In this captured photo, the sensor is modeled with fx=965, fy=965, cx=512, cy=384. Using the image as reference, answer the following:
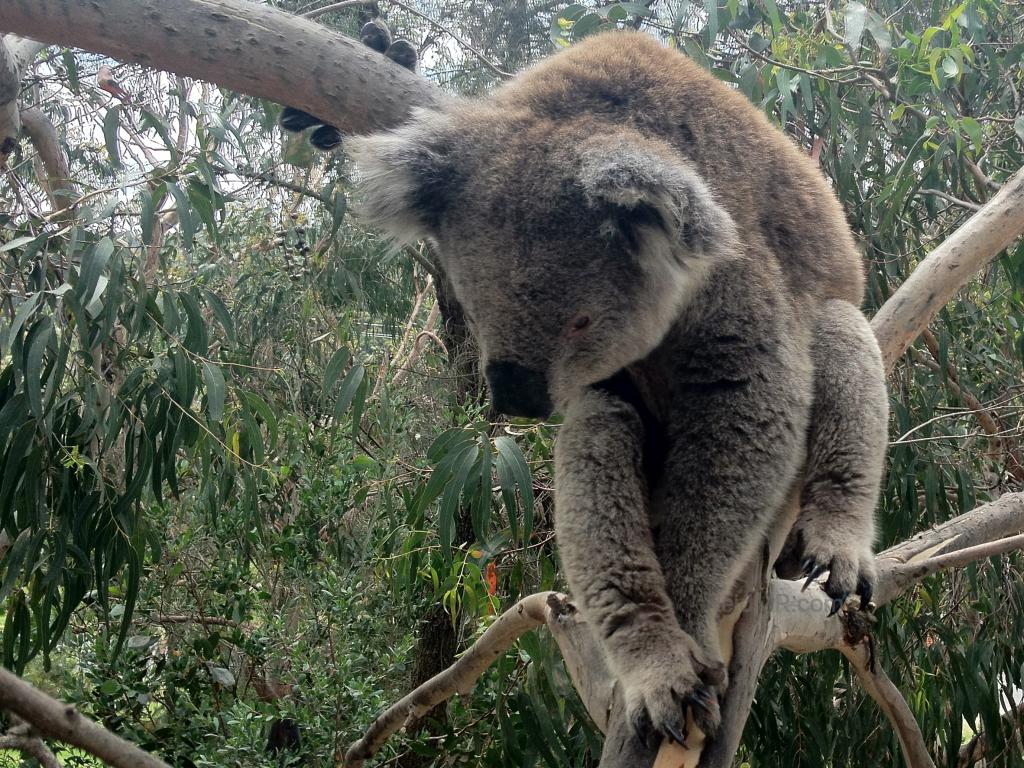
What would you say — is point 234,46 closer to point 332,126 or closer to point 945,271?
point 332,126

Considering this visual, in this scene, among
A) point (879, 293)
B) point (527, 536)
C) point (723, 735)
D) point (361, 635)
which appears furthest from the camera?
point (879, 293)

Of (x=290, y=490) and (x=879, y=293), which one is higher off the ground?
(x=879, y=293)

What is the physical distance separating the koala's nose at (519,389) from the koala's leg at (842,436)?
1.84ft

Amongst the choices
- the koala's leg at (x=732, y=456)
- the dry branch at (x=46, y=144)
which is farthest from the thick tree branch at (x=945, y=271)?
the dry branch at (x=46, y=144)

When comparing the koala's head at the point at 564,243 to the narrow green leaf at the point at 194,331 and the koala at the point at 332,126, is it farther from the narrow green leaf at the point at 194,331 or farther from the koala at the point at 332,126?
the narrow green leaf at the point at 194,331

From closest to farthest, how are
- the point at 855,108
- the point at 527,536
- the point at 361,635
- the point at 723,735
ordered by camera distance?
the point at 723,735
the point at 527,536
the point at 361,635
the point at 855,108

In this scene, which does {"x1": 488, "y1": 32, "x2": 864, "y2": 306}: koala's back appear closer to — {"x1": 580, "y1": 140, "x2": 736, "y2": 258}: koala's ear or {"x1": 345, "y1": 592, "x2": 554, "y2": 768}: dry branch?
{"x1": 580, "y1": 140, "x2": 736, "y2": 258}: koala's ear

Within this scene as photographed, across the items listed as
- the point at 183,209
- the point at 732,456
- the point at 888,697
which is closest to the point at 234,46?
the point at 183,209

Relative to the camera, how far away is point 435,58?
5.14 meters

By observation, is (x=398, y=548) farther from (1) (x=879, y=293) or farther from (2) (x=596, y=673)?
(1) (x=879, y=293)

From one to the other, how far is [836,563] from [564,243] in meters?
0.77

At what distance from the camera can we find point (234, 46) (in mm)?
2113

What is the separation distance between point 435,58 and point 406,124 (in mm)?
3194

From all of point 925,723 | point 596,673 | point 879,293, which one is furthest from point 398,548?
point 879,293
